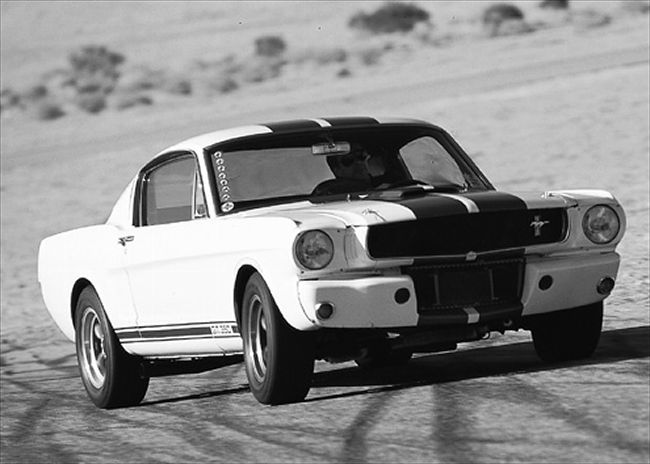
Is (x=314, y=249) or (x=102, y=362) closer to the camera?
(x=314, y=249)

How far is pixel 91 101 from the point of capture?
39219 mm

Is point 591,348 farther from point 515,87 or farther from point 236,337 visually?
point 515,87

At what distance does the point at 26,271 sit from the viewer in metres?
22.0

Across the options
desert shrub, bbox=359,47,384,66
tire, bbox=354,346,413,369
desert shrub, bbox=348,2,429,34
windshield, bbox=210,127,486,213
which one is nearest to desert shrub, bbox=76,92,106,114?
desert shrub, bbox=359,47,384,66

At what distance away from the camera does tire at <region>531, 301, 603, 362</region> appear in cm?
840

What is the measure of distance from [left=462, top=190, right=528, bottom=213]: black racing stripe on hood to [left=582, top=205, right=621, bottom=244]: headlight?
395 mm

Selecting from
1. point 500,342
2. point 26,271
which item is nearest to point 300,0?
point 26,271

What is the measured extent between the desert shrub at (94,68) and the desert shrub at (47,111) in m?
1.34

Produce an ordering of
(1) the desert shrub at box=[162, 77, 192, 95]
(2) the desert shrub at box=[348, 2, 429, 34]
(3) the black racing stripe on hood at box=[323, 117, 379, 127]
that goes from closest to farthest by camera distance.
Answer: (3) the black racing stripe on hood at box=[323, 117, 379, 127] < (1) the desert shrub at box=[162, 77, 192, 95] < (2) the desert shrub at box=[348, 2, 429, 34]

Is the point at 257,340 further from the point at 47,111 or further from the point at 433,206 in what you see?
the point at 47,111

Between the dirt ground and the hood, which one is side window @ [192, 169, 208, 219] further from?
the dirt ground

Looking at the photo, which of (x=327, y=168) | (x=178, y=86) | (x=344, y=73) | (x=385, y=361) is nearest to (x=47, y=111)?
(x=178, y=86)

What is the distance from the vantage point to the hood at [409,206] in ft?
25.4

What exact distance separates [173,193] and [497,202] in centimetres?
224
